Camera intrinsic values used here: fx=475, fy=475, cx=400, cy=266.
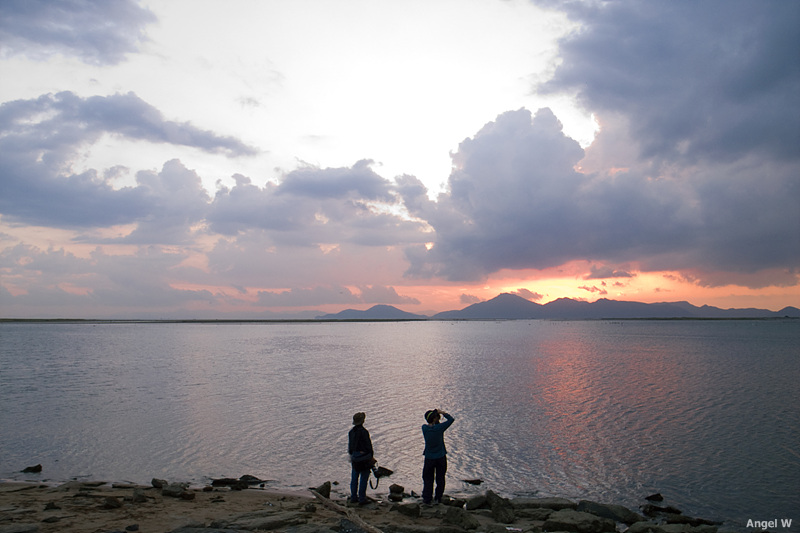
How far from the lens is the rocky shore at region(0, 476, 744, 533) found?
11242 mm

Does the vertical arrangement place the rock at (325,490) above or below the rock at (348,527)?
below

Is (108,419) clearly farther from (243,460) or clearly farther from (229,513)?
(229,513)

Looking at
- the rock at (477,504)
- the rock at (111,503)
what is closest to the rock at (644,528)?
the rock at (477,504)

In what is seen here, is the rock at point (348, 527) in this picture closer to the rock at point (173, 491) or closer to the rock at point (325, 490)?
the rock at point (325, 490)

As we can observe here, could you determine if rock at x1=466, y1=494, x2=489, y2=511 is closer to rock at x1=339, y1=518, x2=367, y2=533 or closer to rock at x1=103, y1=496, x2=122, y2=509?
rock at x1=339, y1=518, x2=367, y2=533

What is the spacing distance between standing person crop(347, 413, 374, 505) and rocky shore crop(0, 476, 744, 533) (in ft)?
1.24

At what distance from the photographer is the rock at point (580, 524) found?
12.0 metres

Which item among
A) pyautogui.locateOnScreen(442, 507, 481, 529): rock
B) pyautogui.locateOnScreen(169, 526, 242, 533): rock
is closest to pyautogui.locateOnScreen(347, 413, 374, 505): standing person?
pyautogui.locateOnScreen(442, 507, 481, 529): rock

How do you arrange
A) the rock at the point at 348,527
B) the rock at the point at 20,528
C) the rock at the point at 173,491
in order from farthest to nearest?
the rock at the point at 173,491
the rock at the point at 348,527
the rock at the point at 20,528

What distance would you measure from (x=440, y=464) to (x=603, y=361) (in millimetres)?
51850

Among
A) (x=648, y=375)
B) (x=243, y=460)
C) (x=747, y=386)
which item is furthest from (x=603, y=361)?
(x=243, y=460)

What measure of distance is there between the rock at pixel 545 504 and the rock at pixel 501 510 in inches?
27.9

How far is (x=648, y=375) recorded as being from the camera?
148 feet

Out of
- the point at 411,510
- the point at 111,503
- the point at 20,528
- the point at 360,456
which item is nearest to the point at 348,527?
the point at 411,510
